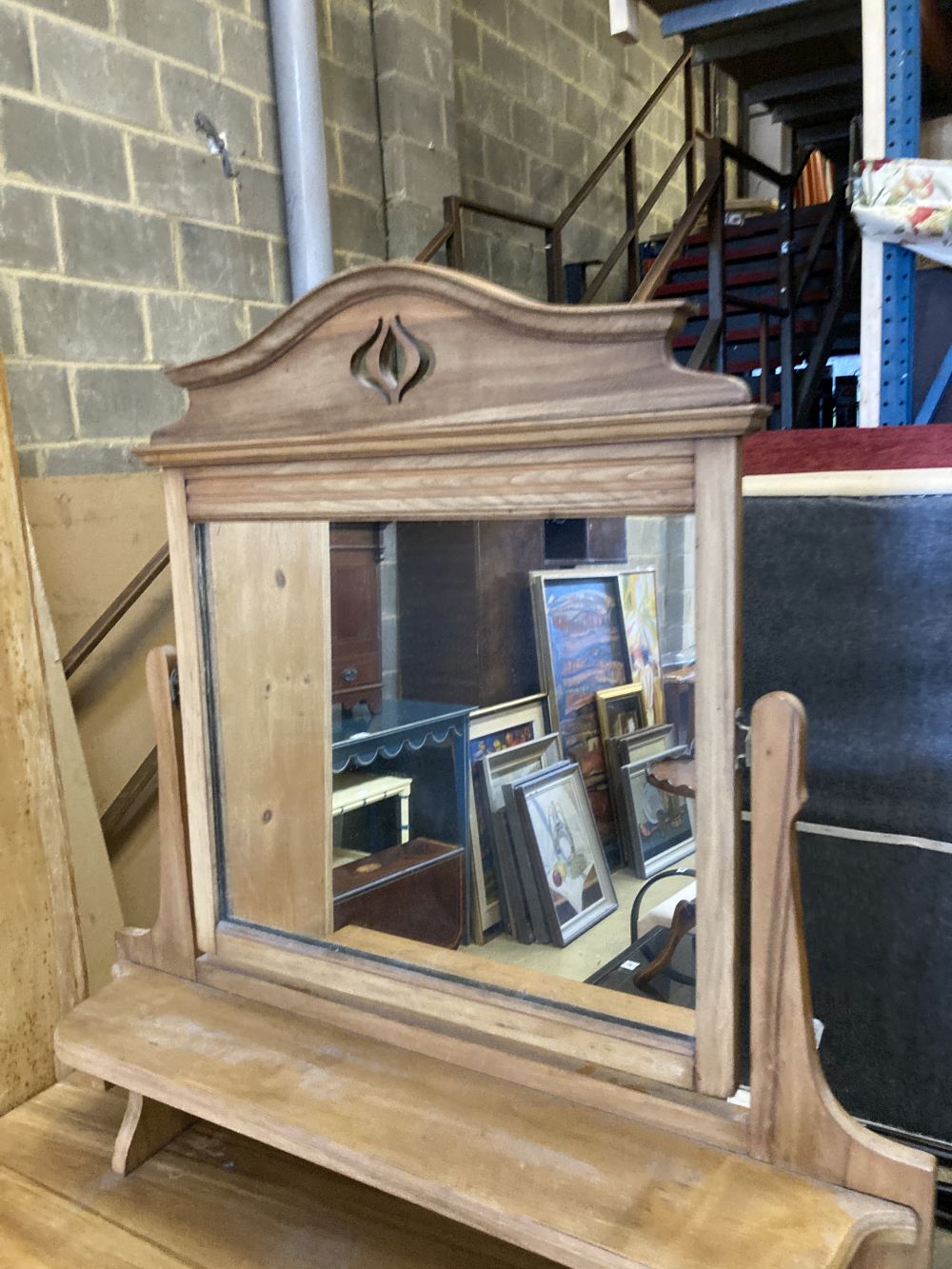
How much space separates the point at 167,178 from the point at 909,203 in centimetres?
144

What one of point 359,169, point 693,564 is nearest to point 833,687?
point 693,564

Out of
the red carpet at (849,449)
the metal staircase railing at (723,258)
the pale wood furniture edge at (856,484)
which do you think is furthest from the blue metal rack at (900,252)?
the metal staircase railing at (723,258)

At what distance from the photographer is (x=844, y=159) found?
4035 millimetres

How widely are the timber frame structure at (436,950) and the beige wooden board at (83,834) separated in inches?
25.8

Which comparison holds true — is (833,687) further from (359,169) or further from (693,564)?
(359,169)

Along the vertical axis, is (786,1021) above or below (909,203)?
below

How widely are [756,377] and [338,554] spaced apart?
2718 mm

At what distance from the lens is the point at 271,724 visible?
94 centimetres

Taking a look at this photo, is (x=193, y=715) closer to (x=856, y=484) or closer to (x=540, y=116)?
(x=856, y=484)

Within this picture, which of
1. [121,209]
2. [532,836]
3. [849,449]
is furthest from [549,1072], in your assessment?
[121,209]

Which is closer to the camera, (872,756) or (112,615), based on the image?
(872,756)

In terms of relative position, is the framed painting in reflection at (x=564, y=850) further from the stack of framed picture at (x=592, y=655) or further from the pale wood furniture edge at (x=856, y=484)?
the pale wood furniture edge at (x=856, y=484)

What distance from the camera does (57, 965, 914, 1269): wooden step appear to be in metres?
0.59

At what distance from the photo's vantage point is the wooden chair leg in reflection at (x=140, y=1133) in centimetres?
92
